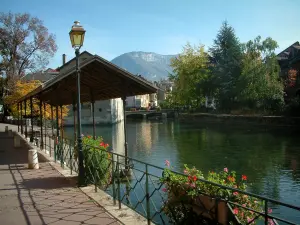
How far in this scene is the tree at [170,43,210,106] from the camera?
53844 mm

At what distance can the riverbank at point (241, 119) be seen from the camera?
38.0 meters

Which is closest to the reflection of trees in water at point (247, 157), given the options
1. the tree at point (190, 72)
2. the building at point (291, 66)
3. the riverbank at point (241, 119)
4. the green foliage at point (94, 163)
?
the green foliage at point (94, 163)

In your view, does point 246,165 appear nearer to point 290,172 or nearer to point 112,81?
point 290,172

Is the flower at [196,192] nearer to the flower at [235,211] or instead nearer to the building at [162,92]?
the flower at [235,211]

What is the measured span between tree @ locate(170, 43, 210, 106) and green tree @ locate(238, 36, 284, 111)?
8.16 metres

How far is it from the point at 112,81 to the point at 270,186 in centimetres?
844

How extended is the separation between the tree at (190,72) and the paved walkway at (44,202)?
45253 mm

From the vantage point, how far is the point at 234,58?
49.6 m

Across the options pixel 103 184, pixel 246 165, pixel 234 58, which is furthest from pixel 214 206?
pixel 234 58

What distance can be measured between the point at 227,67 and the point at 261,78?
6467 mm

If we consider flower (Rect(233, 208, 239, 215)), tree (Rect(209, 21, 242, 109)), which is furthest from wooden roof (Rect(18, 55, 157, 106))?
tree (Rect(209, 21, 242, 109))

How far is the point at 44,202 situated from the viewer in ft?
22.8

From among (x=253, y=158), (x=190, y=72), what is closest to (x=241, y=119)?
(x=190, y=72)

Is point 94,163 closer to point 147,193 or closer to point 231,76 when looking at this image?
point 147,193
